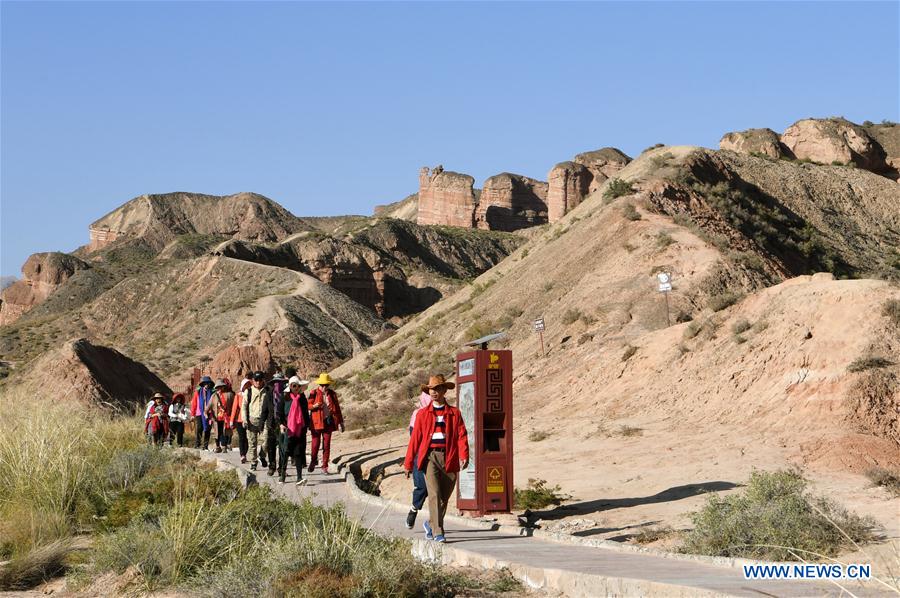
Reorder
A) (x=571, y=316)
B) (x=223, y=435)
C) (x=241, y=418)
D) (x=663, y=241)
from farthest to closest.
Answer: (x=663, y=241)
(x=571, y=316)
(x=223, y=435)
(x=241, y=418)

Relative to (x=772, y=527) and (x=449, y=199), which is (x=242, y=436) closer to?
(x=772, y=527)

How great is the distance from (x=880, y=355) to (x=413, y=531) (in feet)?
36.6

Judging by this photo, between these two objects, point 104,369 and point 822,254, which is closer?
point 104,369

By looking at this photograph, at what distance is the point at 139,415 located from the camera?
29.2 meters

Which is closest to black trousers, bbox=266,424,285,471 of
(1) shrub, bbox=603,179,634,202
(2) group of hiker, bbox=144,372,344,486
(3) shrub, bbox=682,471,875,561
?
(2) group of hiker, bbox=144,372,344,486

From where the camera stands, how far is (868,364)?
19328 millimetres

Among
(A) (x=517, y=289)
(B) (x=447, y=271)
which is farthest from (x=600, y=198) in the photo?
(B) (x=447, y=271)

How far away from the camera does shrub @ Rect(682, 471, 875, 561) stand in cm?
995

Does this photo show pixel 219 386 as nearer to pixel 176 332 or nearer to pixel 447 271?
pixel 176 332

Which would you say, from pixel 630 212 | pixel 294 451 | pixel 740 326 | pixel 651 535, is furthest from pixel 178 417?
pixel 630 212

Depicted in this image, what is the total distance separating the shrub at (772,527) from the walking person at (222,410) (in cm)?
1374

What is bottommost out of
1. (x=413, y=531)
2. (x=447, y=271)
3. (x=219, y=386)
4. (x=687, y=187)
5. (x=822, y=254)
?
(x=413, y=531)

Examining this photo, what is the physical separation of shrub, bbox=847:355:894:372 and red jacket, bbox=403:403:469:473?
34.0 feet

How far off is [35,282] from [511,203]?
50.5 m
